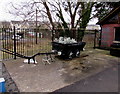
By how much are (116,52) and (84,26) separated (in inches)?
266

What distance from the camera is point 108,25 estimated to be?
9734mm

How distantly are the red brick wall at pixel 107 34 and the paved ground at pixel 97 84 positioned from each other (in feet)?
20.7

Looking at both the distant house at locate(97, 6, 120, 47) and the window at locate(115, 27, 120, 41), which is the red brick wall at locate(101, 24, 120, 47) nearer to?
the distant house at locate(97, 6, 120, 47)

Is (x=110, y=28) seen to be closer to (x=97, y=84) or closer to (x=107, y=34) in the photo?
(x=107, y=34)

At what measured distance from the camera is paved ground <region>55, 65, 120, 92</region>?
303cm

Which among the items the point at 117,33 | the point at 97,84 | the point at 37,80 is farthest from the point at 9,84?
the point at 117,33

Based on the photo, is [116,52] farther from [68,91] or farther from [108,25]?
[68,91]

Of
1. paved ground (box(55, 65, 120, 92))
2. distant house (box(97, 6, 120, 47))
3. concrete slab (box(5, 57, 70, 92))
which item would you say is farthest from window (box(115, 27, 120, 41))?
concrete slab (box(5, 57, 70, 92))

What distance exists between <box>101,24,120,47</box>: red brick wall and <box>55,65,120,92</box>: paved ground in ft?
20.7

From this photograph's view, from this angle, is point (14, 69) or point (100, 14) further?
point (100, 14)

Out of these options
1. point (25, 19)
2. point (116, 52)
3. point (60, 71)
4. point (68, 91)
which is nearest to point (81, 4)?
point (25, 19)

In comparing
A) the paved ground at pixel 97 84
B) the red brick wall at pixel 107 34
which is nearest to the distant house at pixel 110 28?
the red brick wall at pixel 107 34

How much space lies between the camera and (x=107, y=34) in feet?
32.4

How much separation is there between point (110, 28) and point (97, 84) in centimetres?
762
